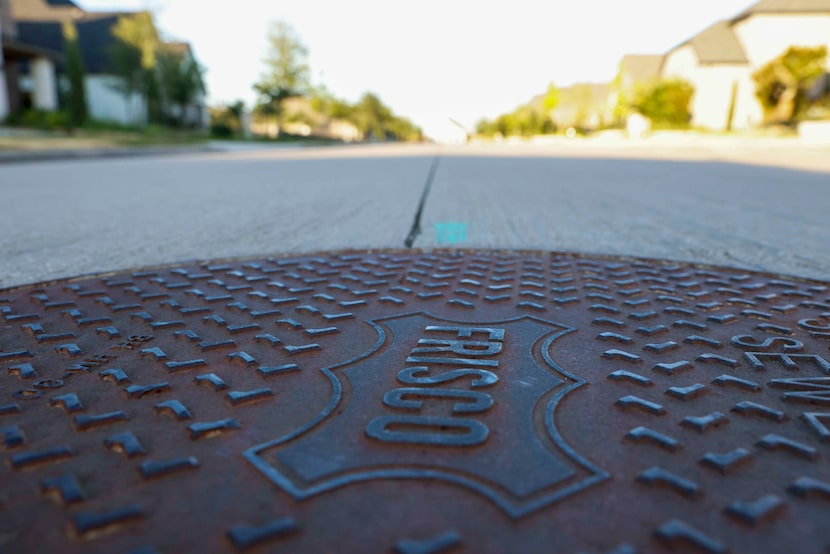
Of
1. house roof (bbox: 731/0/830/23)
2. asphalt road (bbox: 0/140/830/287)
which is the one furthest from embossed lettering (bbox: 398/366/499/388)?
house roof (bbox: 731/0/830/23)

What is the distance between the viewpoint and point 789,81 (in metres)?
28.5

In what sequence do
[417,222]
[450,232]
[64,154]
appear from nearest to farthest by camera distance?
1. [450,232]
2. [417,222]
3. [64,154]

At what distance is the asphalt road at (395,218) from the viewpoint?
3172 mm

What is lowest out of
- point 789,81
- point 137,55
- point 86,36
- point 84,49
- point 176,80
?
point 176,80

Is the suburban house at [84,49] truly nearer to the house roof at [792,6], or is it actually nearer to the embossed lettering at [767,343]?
the embossed lettering at [767,343]

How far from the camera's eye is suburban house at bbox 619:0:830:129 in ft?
113

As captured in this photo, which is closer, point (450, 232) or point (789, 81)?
point (450, 232)

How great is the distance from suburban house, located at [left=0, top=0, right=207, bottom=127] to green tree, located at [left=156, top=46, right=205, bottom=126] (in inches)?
43.8

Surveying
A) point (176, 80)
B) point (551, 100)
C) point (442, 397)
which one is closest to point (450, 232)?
point (442, 397)

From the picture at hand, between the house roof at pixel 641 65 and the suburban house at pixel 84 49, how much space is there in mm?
33536

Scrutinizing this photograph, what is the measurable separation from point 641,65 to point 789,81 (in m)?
22.6

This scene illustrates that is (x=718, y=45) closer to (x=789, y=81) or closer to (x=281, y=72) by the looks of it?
(x=789, y=81)

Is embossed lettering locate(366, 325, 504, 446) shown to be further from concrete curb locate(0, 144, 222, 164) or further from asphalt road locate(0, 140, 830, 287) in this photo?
concrete curb locate(0, 144, 222, 164)

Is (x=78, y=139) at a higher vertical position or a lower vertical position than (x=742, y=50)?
lower
